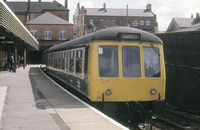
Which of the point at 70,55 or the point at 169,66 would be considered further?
the point at 169,66

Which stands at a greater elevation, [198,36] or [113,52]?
[198,36]

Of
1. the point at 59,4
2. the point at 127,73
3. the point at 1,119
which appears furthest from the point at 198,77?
the point at 59,4

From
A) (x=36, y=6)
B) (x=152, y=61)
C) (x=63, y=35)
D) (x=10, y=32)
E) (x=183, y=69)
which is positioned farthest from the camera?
(x=36, y=6)

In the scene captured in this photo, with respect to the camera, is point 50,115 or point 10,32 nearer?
point 50,115

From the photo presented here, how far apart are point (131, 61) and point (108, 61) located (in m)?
0.72

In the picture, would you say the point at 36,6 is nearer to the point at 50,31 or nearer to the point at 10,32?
the point at 50,31

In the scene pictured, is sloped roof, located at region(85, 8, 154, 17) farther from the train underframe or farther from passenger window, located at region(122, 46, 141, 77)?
the train underframe

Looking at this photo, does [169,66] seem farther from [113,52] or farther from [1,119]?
[1,119]

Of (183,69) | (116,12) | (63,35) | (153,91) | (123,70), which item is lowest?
(153,91)

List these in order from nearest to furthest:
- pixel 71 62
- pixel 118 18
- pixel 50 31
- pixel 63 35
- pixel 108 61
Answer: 1. pixel 108 61
2. pixel 71 62
3. pixel 63 35
4. pixel 50 31
5. pixel 118 18

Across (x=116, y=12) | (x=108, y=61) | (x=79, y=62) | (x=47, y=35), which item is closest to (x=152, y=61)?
(x=108, y=61)

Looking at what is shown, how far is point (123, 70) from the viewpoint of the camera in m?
8.59

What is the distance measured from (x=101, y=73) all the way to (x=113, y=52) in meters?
0.73

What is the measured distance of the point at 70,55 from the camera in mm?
12211
